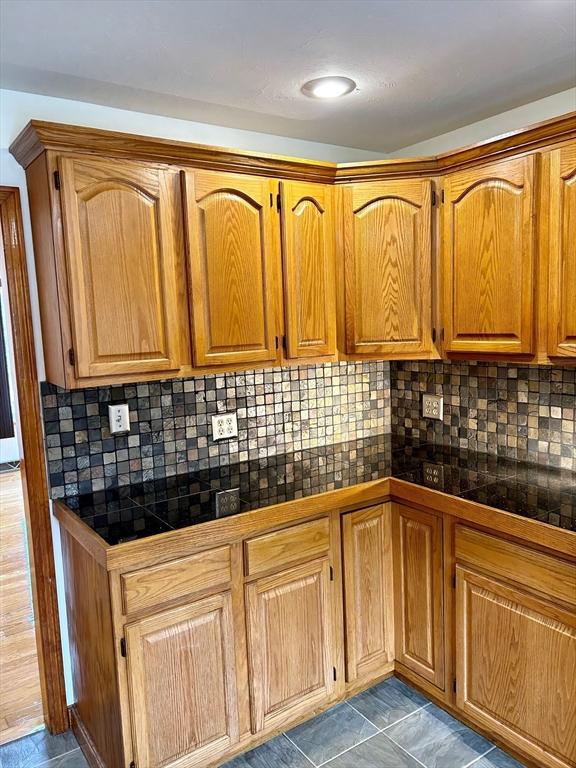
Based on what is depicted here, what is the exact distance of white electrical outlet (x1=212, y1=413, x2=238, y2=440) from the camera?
2492 millimetres

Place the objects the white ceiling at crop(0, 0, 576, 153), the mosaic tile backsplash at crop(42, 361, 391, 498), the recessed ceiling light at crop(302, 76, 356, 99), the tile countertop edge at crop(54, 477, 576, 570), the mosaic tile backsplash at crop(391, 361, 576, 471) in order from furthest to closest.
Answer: the mosaic tile backsplash at crop(391, 361, 576, 471)
the mosaic tile backsplash at crop(42, 361, 391, 498)
the recessed ceiling light at crop(302, 76, 356, 99)
the tile countertop edge at crop(54, 477, 576, 570)
the white ceiling at crop(0, 0, 576, 153)

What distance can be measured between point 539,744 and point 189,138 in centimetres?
257

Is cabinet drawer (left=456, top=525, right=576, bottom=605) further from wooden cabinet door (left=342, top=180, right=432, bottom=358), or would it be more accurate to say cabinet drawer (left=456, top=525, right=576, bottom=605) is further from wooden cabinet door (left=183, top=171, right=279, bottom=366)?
wooden cabinet door (left=183, top=171, right=279, bottom=366)

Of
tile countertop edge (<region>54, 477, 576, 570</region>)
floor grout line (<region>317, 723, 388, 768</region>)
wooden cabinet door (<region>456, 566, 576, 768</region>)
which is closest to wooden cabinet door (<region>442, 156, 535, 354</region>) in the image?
tile countertop edge (<region>54, 477, 576, 570</region>)

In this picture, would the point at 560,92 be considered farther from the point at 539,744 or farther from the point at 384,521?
the point at 539,744

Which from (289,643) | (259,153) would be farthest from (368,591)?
(259,153)

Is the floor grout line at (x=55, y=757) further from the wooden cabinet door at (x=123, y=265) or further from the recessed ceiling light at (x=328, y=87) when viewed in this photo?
the recessed ceiling light at (x=328, y=87)

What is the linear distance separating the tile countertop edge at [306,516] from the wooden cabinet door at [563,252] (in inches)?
24.1

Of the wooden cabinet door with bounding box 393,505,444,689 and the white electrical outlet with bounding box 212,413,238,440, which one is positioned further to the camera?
the white electrical outlet with bounding box 212,413,238,440

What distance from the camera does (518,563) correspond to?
1.85 m

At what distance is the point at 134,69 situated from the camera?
1823 millimetres

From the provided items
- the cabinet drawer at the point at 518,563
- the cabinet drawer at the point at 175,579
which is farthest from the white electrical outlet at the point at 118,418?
the cabinet drawer at the point at 518,563

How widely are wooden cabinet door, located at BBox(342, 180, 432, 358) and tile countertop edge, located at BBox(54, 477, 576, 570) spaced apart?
61cm

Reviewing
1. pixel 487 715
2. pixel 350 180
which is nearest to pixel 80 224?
pixel 350 180
